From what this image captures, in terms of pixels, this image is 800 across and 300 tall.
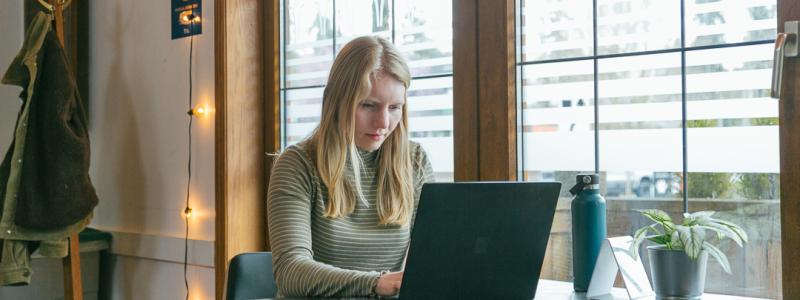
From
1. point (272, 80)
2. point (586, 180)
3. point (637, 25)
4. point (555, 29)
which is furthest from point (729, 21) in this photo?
point (272, 80)

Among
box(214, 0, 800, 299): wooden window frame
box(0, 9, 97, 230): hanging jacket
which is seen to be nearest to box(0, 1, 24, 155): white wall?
box(0, 9, 97, 230): hanging jacket

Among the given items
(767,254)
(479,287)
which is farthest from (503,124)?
(479,287)

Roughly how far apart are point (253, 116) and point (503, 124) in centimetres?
116

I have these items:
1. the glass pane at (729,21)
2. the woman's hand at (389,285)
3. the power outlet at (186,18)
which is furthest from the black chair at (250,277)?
the power outlet at (186,18)

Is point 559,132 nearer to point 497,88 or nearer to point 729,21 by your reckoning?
point 497,88

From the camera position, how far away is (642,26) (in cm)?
212

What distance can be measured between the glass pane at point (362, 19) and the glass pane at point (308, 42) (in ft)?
0.16

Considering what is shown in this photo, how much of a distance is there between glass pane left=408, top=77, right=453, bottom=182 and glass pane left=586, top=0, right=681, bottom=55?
530 mm

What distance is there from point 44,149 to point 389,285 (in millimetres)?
1976

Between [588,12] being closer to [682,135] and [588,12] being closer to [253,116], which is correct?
[682,135]

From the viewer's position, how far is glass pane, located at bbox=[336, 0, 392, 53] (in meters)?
2.75

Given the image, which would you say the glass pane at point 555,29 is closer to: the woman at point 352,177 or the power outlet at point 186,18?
the woman at point 352,177

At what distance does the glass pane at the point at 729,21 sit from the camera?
1918mm

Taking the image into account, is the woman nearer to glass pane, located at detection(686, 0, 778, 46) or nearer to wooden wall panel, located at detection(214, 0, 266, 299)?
glass pane, located at detection(686, 0, 778, 46)
